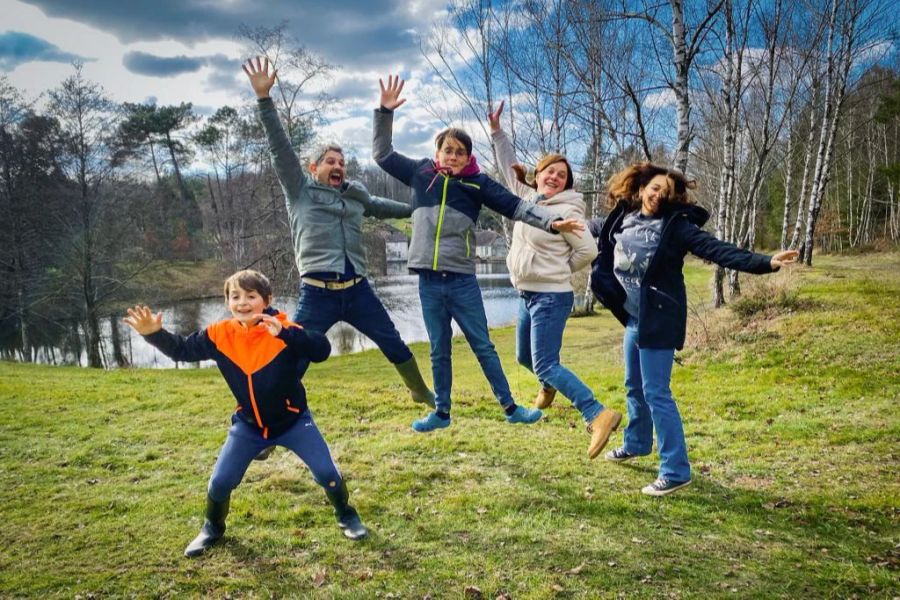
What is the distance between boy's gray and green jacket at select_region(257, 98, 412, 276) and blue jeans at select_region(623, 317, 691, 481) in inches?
93.3

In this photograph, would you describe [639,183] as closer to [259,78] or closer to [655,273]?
[655,273]

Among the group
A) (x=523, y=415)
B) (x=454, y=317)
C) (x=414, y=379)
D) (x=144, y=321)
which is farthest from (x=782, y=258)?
(x=144, y=321)

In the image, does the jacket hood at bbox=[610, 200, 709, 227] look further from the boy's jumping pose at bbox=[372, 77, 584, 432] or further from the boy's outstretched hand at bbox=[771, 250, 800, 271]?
the boy's jumping pose at bbox=[372, 77, 584, 432]

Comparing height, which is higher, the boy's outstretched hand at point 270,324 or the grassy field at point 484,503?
the boy's outstretched hand at point 270,324

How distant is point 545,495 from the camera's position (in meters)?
4.51

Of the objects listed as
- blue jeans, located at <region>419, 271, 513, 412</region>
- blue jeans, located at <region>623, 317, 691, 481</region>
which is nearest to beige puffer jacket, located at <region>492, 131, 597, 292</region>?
blue jeans, located at <region>419, 271, 513, 412</region>

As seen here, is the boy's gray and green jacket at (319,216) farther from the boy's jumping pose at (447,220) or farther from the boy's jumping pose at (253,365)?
the boy's jumping pose at (253,365)

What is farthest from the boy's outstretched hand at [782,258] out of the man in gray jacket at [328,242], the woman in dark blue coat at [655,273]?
the man in gray jacket at [328,242]

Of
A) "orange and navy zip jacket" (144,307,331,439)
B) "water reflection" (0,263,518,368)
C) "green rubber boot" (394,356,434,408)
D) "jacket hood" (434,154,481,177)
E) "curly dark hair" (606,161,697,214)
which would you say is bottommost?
"water reflection" (0,263,518,368)

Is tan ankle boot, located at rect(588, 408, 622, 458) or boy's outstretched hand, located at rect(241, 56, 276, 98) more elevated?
boy's outstretched hand, located at rect(241, 56, 276, 98)

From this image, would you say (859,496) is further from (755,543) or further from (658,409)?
(658,409)

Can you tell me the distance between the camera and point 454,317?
4.42 meters

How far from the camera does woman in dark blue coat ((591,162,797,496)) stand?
155 inches

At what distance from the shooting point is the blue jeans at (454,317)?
4312 mm
